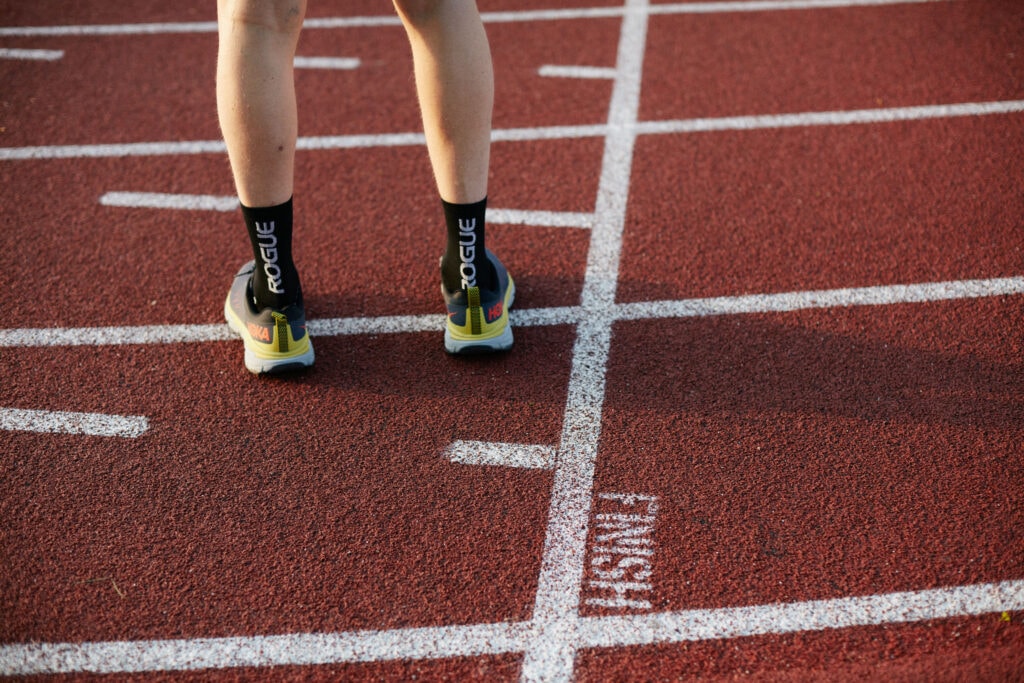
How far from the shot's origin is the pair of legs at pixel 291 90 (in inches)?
92.9

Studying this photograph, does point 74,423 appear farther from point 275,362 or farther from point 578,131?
point 578,131

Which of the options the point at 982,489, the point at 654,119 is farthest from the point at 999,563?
the point at 654,119

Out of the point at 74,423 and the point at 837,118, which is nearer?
the point at 74,423

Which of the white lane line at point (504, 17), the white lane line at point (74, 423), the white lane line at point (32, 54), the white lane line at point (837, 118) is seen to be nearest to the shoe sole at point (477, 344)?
the white lane line at point (74, 423)

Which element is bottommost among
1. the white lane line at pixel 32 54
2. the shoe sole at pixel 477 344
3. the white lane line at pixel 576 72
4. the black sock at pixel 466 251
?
the shoe sole at pixel 477 344

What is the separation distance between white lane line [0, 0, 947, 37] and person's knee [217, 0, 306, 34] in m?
3.01

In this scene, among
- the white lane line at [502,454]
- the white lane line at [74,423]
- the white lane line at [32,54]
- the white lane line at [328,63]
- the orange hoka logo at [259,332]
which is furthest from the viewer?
the white lane line at [32,54]

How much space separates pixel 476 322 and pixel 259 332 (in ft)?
2.14

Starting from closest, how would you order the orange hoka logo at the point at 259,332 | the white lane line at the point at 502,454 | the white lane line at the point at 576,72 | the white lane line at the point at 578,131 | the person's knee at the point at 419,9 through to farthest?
the person's knee at the point at 419,9
the white lane line at the point at 502,454
the orange hoka logo at the point at 259,332
the white lane line at the point at 578,131
the white lane line at the point at 576,72

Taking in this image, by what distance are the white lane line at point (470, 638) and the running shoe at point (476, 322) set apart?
38.9 inches

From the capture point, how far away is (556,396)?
9.02 ft

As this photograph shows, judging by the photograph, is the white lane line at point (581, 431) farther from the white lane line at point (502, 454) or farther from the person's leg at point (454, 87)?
the person's leg at point (454, 87)

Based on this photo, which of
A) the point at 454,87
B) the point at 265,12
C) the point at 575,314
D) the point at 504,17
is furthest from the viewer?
the point at 504,17

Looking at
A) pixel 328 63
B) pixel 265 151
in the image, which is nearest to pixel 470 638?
pixel 265 151
